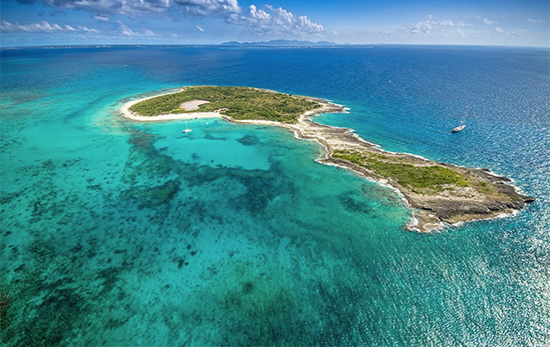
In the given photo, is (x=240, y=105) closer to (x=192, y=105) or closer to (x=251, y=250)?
(x=192, y=105)

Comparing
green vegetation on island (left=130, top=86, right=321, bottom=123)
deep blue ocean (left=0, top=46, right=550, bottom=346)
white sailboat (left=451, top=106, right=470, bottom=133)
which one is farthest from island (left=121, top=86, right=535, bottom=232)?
white sailboat (left=451, top=106, right=470, bottom=133)

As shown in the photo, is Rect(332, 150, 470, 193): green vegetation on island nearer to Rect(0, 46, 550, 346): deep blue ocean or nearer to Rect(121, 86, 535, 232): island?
Rect(121, 86, 535, 232): island

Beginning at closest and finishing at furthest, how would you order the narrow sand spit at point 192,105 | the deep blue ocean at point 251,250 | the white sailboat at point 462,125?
the deep blue ocean at point 251,250, the white sailboat at point 462,125, the narrow sand spit at point 192,105

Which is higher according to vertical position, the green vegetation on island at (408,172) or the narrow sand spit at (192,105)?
the green vegetation on island at (408,172)

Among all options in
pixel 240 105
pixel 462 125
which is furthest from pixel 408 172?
pixel 240 105

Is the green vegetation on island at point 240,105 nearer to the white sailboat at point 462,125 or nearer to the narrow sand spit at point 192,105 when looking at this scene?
the narrow sand spit at point 192,105

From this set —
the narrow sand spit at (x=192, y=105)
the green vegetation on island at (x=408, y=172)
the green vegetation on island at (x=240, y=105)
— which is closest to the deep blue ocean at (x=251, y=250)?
the green vegetation on island at (x=408, y=172)

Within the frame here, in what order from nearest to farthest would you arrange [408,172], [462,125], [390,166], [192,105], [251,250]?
[251,250] → [408,172] → [390,166] → [462,125] → [192,105]
